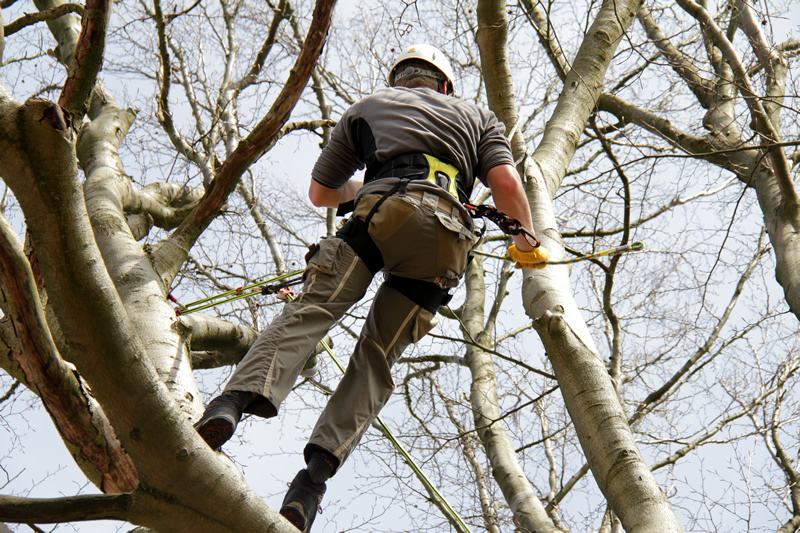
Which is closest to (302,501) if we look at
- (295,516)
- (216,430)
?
(295,516)

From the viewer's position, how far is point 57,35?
16.3ft

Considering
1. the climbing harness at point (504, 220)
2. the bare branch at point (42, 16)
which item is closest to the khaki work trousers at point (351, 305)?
the climbing harness at point (504, 220)

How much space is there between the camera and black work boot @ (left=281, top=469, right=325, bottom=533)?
215 cm

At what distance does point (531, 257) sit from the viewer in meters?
2.89

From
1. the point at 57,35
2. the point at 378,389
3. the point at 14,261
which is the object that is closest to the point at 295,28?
the point at 57,35

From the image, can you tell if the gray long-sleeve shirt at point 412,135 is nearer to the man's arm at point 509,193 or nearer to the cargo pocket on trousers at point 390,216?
the man's arm at point 509,193

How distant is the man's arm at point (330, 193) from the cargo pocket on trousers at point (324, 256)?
0.61 meters

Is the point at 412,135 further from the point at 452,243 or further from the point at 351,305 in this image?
the point at 351,305

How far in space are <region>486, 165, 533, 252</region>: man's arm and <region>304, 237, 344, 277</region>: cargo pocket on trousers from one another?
0.69 m

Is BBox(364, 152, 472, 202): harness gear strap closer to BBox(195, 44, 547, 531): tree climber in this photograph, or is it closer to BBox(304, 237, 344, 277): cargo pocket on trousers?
BBox(195, 44, 547, 531): tree climber

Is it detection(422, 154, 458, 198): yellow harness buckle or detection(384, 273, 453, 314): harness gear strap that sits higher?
detection(422, 154, 458, 198): yellow harness buckle

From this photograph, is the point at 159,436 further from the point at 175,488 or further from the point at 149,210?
the point at 149,210

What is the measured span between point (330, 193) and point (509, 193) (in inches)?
32.8

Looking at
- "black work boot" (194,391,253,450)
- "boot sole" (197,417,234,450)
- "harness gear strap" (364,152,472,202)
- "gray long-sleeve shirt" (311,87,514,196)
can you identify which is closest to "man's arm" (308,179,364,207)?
"gray long-sleeve shirt" (311,87,514,196)
